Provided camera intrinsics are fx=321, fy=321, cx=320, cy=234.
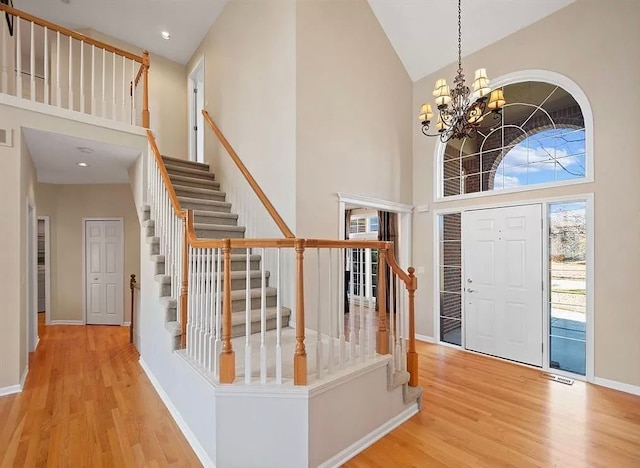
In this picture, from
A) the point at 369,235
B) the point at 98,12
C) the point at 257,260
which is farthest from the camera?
the point at 369,235

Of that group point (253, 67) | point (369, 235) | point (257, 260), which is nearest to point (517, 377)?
point (257, 260)

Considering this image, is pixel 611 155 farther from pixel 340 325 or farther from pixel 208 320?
pixel 208 320

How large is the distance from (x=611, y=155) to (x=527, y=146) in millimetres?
857

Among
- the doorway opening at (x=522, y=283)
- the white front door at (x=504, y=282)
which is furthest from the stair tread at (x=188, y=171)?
the white front door at (x=504, y=282)

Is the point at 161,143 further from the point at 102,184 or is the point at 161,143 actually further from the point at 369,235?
the point at 369,235

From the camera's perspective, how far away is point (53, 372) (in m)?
3.56

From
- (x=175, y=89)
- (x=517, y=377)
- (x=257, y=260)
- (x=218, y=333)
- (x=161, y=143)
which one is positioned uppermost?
(x=175, y=89)

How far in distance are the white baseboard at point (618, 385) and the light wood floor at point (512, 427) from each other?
0.09m

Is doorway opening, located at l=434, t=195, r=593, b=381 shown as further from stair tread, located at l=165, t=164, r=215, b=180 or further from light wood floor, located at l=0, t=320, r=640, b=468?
stair tread, located at l=165, t=164, r=215, b=180

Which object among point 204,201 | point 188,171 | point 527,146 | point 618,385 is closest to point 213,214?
point 204,201

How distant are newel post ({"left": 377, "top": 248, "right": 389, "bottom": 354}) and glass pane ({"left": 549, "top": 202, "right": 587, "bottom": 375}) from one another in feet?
8.19

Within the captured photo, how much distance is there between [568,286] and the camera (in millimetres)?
3660

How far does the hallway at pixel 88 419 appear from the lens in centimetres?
215

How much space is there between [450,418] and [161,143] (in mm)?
6281
